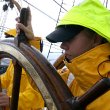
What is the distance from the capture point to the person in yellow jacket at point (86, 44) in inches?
34.4

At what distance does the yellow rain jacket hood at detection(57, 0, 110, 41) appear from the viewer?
2.91 ft

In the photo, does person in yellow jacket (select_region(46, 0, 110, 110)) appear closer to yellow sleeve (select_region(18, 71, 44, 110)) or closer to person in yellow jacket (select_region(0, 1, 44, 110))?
person in yellow jacket (select_region(0, 1, 44, 110))

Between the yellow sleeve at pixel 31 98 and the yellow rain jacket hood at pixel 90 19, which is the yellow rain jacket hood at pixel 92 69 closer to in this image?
the yellow rain jacket hood at pixel 90 19

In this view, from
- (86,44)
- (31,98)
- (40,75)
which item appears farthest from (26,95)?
(40,75)

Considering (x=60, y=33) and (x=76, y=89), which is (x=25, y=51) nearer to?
(x=60, y=33)

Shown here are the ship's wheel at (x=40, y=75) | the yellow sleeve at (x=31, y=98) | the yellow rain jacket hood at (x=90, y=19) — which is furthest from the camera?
the yellow sleeve at (x=31, y=98)

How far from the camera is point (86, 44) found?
3.26ft

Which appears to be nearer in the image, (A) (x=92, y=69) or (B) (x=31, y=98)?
(A) (x=92, y=69)

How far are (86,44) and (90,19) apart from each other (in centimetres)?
12

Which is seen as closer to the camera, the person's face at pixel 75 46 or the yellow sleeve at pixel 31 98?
the person's face at pixel 75 46

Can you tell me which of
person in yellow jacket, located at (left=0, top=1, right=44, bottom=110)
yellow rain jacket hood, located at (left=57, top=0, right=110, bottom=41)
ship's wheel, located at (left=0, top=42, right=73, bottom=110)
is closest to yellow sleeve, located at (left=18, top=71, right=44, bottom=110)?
person in yellow jacket, located at (left=0, top=1, right=44, bottom=110)

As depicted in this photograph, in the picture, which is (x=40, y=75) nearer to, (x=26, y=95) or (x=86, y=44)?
(x=86, y=44)

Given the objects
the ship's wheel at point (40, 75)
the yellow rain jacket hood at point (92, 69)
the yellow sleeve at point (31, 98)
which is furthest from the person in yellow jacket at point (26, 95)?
the yellow rain jacket hood at point (92, 69)

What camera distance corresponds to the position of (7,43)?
0.99 metres
